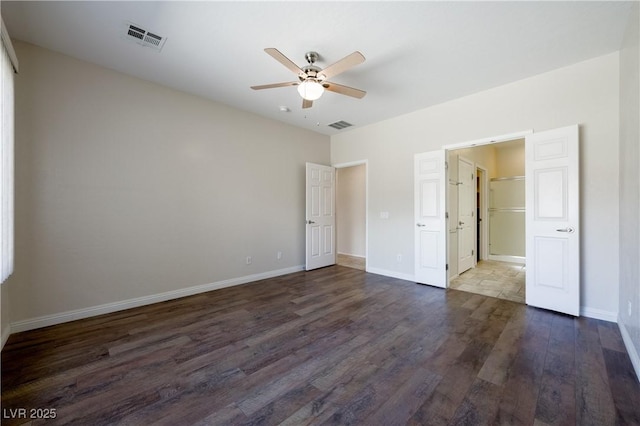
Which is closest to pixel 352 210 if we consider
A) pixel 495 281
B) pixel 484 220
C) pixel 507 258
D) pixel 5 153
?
pixel 484 220

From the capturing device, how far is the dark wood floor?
61.6 inches

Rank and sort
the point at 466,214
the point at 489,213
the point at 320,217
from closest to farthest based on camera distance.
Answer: the point at 466,214 < the point at 320,217 < the point at 489,213

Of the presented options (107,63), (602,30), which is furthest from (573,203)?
(107,63)

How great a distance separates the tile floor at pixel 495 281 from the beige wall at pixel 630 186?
121 cm

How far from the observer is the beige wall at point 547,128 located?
2.79 meters

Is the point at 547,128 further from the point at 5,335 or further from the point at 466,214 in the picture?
the point at 5,335

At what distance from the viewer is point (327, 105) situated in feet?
13.5

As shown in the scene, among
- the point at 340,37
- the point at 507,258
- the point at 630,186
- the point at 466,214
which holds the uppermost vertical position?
the point at 340,37

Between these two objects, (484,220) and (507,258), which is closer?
(507,258)

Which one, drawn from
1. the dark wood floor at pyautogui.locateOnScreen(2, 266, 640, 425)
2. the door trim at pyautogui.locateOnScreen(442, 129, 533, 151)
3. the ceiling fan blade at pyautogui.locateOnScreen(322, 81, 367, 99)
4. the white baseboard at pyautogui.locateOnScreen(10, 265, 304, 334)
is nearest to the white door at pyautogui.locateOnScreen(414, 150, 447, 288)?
the door trim at pyautogui.locateOnScreen(442, 129, 533, 151)

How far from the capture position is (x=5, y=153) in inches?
78.2

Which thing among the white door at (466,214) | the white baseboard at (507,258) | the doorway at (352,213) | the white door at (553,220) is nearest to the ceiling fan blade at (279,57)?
the white door at (553,220)

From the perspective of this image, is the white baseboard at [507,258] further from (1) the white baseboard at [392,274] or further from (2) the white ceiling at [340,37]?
(2) the white ceiling at [340,37]

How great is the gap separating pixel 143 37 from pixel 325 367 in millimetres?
3480
